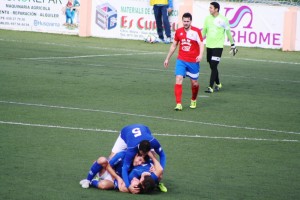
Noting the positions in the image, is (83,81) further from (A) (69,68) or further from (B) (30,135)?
(B) (30,135)

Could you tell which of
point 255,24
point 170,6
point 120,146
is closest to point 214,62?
point 120,146

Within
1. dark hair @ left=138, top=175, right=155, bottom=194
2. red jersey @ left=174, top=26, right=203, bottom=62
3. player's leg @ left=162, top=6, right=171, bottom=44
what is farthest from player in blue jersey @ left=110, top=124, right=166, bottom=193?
player's leg @ left=162, top=6, right=171, bottom=44

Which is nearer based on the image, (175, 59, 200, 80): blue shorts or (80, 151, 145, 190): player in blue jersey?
→ (80, 151, 145, 190): player in blue jersey

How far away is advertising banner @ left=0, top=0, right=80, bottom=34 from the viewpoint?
38500 millimetres

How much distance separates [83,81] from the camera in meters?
24.0

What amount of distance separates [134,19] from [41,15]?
465cm

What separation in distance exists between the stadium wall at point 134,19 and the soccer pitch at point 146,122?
3.01m

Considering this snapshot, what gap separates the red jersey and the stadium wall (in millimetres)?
14920

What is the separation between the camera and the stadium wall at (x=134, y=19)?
3466 centimetres

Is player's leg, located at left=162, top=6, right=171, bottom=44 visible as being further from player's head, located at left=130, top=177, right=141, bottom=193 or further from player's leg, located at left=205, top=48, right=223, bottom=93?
player's head, located at left=130, top=177, right=141, bottom=193

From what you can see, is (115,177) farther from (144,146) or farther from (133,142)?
(144,146)

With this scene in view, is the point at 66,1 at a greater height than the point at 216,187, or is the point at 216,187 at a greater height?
the point at 66,1

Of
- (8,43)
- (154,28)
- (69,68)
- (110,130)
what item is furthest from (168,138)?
(154,28)

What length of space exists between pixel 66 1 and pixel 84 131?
894 inches
